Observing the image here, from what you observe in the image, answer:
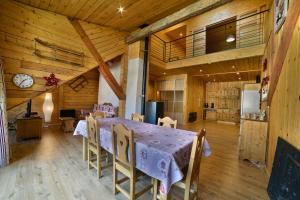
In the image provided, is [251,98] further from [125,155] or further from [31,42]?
[31,42]

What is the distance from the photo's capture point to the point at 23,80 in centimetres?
361

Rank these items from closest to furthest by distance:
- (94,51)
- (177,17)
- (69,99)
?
(177,17), (94,51), (69,99)

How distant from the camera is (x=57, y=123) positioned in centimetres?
679

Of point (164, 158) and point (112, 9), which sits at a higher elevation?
point (112, 9)

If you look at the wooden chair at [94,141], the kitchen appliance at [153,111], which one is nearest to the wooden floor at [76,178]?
the wooden chair at [94,141]

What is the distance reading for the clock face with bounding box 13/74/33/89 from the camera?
3.53 m

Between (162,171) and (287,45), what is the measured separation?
2.44 meters

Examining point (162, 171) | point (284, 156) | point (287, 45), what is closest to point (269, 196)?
point (284, 156)

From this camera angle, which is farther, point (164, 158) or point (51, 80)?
point (51, 80)

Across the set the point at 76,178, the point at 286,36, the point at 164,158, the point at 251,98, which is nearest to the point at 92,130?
the point at 76,178

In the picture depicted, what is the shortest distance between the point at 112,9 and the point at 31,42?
216 cm

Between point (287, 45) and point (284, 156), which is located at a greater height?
point (287, 45)

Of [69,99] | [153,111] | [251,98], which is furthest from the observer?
[69,99]

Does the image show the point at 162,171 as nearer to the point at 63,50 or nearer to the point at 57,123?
the point at 63,50
